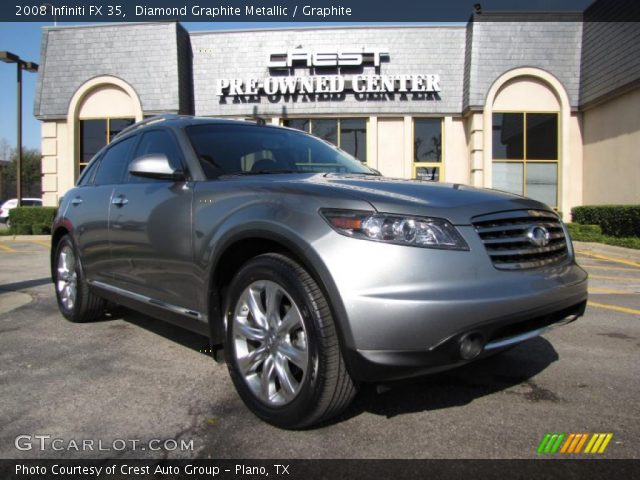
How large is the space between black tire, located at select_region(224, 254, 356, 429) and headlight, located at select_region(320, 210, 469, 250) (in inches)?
12.8

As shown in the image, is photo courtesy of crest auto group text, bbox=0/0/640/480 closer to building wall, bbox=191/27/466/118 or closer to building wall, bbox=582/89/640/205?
building wall, bbox=582/89/640/205

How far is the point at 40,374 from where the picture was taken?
3502 millimetres

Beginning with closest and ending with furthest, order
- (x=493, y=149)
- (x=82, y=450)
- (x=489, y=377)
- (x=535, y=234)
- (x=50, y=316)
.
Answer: (x=82, y=450), (x=535, y=234), (x=489, y=377), (x=50, y=316), (x=493, y=149)

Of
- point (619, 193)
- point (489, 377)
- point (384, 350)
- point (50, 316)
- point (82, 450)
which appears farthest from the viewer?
point (619, 193)

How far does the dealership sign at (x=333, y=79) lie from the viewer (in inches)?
661

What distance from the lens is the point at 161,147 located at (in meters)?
3.80

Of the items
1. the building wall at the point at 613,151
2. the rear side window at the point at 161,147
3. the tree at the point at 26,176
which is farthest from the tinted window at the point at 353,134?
the tree at the point at 26,176

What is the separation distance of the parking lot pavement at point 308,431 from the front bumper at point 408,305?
0.48 m

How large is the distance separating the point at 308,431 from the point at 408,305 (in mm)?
892

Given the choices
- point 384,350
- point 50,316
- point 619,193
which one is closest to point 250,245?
point 384,350

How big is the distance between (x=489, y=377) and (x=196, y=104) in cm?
1650

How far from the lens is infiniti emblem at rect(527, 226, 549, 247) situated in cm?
264

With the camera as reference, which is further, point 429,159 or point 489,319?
point 429,159

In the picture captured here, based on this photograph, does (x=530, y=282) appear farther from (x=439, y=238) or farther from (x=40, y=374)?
(x=40, y=374)
